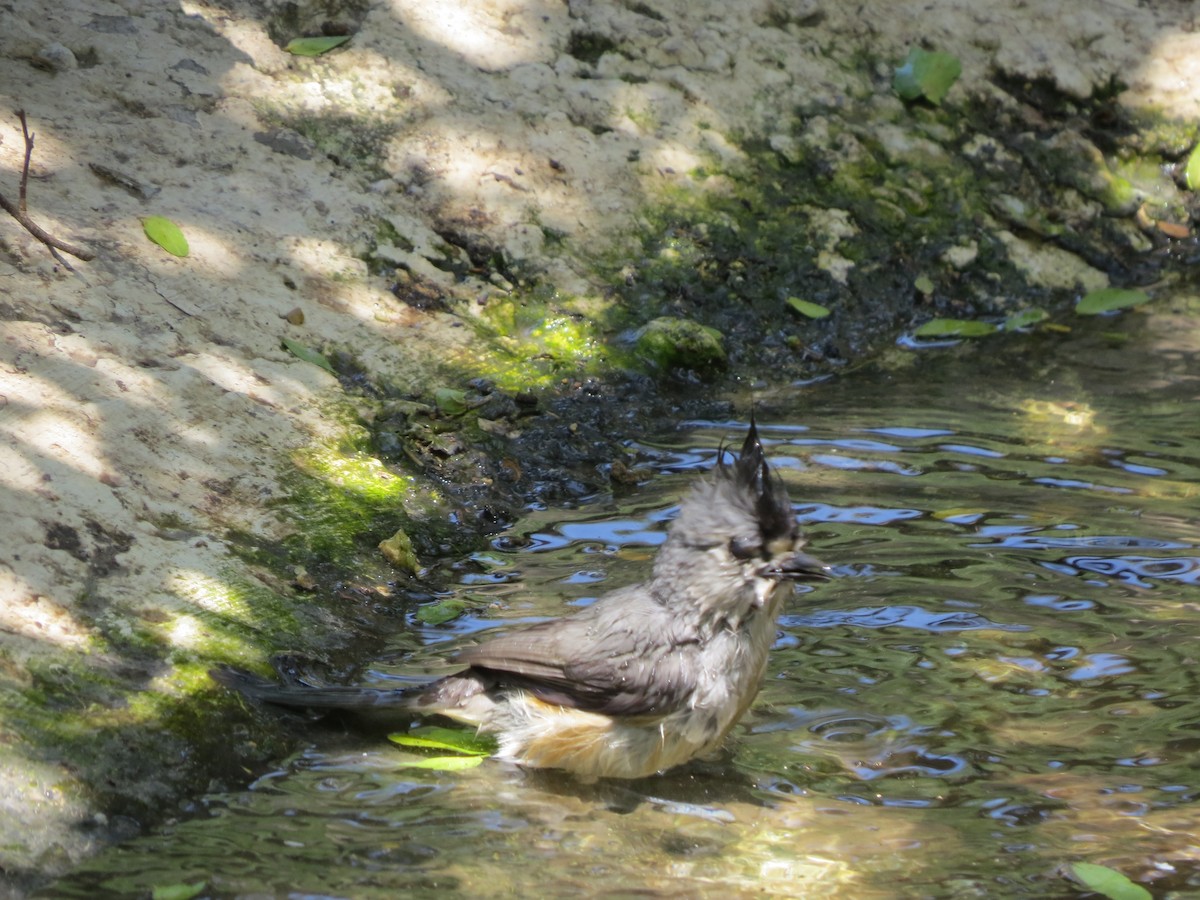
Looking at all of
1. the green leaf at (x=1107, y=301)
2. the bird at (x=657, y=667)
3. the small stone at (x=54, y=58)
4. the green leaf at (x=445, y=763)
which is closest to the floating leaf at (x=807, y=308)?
the green leaf at (x=1107, y=301)

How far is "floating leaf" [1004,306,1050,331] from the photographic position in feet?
28.4

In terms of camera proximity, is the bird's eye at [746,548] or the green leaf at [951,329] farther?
the green leaf at [951,329]

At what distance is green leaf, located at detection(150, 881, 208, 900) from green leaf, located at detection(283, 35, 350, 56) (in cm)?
557

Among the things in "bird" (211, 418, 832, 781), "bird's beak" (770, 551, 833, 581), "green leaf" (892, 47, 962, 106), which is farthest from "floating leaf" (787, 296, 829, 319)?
"bird's beak" (770, 551, 833, 581)

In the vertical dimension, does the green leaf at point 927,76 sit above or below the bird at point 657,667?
above

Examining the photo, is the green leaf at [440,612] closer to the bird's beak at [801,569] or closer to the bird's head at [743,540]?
the bird's head at [743,540]

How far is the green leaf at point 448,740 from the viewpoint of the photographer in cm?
478

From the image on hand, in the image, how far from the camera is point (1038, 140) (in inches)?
370

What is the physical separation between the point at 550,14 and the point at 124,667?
220 inches

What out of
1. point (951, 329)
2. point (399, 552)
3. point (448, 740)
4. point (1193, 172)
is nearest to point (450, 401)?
point (399, 552)

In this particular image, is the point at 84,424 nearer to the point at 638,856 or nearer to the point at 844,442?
the point at 638,856

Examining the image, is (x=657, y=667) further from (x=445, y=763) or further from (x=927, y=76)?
(x=927, y=76)

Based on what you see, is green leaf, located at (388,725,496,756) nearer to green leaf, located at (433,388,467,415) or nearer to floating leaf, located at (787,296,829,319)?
green leaf, located at (433,388,467,415)

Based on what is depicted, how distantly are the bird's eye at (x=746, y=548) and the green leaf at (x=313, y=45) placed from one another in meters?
4.81
